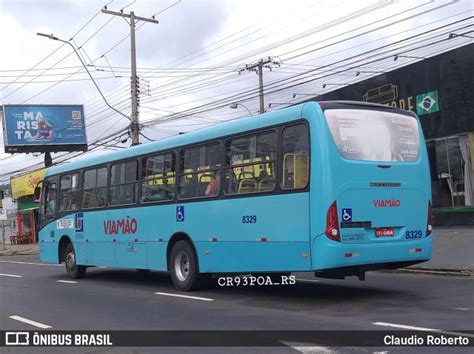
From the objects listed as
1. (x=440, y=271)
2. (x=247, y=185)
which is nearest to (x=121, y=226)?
(x=247, y=185)

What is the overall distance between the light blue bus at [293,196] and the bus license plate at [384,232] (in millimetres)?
20

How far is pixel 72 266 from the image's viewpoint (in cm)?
1611

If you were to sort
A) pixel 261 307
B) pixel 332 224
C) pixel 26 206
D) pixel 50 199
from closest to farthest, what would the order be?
pixel 332 224 → pixel 261 307 → pixel 50 199 → pixel 26 206

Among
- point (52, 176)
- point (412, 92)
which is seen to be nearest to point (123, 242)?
point (52, 176)

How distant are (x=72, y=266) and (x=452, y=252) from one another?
33.8ft

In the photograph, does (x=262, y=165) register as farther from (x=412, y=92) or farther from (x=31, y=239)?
(x=31, y=239)

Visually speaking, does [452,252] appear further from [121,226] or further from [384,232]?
[121,226]

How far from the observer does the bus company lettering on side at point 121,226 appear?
13172mm

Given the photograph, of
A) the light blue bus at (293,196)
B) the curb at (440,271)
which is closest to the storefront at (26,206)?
the light blue bus at (293,196)

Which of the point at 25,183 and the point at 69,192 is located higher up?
the point at 25,183


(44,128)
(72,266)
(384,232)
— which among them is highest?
(44,128)

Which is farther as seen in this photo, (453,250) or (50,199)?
(50,199)

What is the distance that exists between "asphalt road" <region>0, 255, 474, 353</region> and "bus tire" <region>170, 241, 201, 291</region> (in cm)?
28

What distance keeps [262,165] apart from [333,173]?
1467mm
